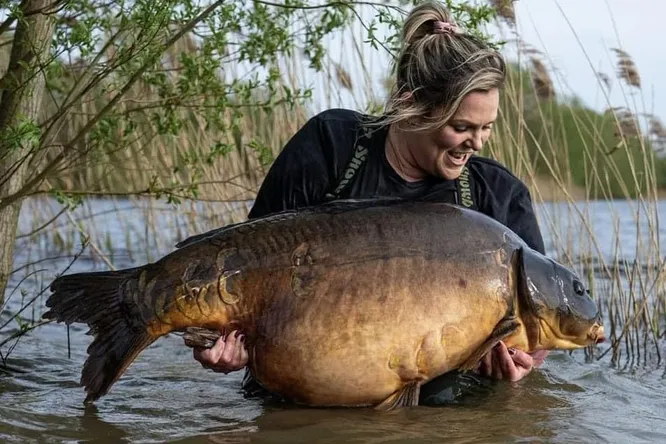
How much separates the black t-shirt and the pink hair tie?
0.44 meters

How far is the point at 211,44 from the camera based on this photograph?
4477 mm

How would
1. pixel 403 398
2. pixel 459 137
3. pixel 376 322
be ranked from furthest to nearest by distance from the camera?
pixel 459 137 → pixel 403 398 → pixel 376 322

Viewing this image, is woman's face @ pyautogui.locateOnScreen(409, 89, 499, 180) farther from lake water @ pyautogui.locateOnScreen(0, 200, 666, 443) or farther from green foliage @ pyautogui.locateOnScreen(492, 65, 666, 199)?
green foliage @ pyautogui.locateOnScreen(492, 65, 666, 199)

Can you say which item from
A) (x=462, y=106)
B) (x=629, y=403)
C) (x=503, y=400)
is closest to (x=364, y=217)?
(x=462, y=106)

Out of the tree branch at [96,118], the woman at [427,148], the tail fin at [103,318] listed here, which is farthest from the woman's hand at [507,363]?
the tree branch at [96,118]

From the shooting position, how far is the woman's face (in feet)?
11.9

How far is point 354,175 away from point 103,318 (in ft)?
3.81

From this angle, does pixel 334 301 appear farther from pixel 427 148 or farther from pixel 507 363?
pixel 427 148

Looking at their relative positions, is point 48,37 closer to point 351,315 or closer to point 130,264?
point 351,315

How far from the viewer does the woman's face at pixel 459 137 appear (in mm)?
3619

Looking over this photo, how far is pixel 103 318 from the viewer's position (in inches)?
126

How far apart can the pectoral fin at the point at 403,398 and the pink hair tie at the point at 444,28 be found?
1.36m

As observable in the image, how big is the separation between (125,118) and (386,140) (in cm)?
138

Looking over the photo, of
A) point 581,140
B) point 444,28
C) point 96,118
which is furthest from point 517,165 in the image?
point 96,118
